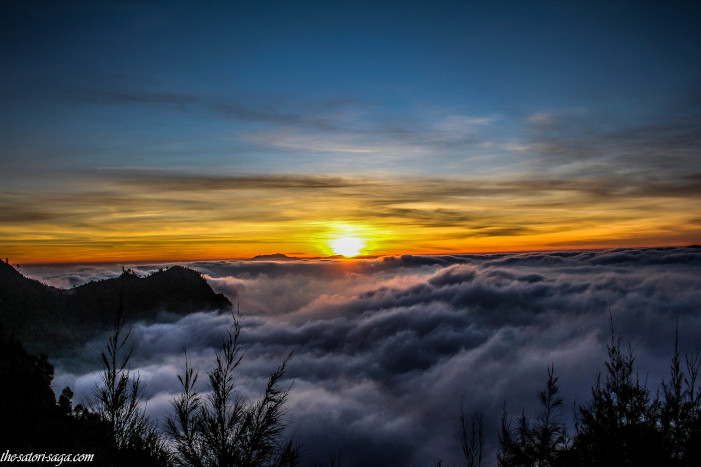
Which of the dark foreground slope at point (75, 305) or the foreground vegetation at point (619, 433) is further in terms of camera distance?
the dark foreground slope at point (75, 305)

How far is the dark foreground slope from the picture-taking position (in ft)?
260

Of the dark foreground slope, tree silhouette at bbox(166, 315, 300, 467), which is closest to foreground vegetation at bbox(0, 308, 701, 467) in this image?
tree silhouette at bbox(166, 315, 300, 467)

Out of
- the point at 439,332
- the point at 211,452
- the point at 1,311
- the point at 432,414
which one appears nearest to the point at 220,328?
the point at 1,311

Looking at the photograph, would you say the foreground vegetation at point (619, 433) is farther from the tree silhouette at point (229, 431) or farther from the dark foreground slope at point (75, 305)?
the dark foreground slope at point (75, 305)

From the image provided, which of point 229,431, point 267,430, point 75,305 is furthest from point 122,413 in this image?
point 75,305

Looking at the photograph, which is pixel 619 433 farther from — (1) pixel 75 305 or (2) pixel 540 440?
(1) pixel 75 305

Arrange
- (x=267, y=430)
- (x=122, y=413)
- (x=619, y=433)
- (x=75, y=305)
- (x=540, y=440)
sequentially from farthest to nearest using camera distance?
(x=75, y=305)
(x=619, y=433)
(x=540, y=440)
(x=267, y=430)
(x=122, y=413)

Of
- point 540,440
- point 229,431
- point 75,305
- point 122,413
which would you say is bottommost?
point 75,305

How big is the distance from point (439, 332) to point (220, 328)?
79021 mm

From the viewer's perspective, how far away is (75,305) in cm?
9125

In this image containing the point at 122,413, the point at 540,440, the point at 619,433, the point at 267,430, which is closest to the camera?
the point at 122,413

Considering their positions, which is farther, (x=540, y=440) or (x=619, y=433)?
(x=619, y=433)

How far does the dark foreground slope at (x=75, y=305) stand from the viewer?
79.4m

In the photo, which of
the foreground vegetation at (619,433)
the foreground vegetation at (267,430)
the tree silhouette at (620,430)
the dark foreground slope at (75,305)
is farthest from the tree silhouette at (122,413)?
the dark foreground slope at (75,305)
